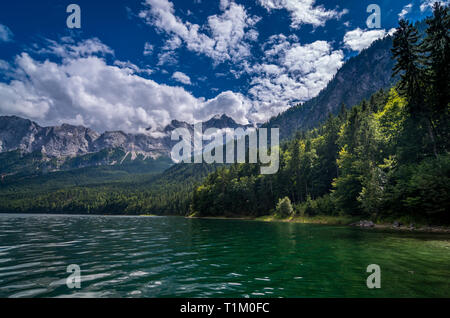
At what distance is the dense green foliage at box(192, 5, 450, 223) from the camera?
38.1m

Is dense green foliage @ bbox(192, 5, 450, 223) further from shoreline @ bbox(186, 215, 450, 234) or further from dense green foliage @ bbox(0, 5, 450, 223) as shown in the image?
shoreline @ bbox(186, 215, 450, 234)

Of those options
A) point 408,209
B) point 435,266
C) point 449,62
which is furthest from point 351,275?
point 449,62

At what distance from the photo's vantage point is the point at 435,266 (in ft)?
46.8

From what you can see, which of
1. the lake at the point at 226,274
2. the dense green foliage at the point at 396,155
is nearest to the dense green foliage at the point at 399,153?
the dense green foliage at the point at 396,155

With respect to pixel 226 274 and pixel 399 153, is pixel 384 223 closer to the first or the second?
pixel 399 153

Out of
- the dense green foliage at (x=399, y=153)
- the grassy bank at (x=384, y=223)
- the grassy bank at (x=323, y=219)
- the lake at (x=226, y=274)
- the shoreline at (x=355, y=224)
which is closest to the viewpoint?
the lake at (x=226, y=274)

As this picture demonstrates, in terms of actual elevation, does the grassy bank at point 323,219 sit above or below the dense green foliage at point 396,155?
below

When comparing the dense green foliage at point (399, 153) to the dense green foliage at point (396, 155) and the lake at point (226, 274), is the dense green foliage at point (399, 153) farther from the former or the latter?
the lake at point (226, 274)

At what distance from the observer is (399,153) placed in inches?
1956

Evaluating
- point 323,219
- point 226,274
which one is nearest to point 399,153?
point 323,219

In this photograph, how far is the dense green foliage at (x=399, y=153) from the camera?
1499 inches

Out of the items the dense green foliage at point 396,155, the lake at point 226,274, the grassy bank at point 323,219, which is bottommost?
the grassy bank at point 323,219
